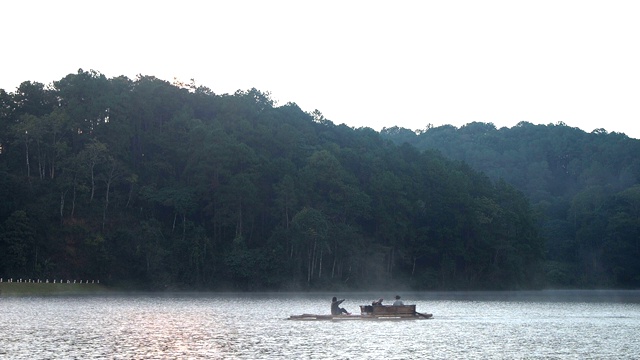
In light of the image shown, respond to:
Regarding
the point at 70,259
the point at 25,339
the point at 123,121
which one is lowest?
the point at 25,339

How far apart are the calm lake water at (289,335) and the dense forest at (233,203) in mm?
40078

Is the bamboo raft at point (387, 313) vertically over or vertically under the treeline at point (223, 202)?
under

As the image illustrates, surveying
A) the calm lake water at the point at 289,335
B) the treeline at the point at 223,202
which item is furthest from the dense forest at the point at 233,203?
the calm lake water at the point at 289,335

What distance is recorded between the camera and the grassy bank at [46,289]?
9581 cm

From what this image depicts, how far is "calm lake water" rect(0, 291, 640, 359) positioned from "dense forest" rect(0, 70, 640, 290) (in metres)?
40.1

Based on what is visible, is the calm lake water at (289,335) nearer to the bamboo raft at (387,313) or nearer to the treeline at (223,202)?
the bamboo raft at (387,313)

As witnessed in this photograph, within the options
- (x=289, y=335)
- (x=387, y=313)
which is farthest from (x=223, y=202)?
(x=289, y=335)

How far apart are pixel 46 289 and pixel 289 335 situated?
58.0m

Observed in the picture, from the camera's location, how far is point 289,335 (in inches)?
2028

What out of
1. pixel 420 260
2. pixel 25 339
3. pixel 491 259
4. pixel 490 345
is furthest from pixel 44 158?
pixel 490 345

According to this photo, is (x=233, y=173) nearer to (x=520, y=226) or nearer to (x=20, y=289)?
(x=20, y=289)

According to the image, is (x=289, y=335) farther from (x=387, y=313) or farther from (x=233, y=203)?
(x=233, y=203)

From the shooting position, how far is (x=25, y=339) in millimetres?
46062

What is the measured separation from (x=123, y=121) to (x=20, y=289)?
43.6m
